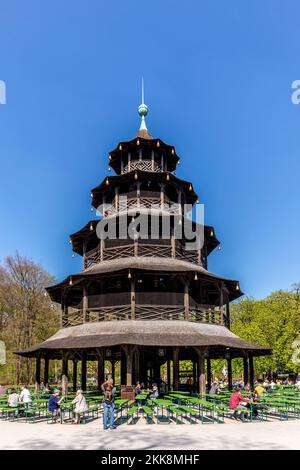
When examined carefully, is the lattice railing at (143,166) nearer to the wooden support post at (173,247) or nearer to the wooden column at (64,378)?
the wooden support post at (173,247)

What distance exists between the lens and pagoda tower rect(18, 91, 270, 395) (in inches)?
1014

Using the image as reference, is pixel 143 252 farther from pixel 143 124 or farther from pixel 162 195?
pixel 143 124

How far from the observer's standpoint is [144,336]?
24.6 metres

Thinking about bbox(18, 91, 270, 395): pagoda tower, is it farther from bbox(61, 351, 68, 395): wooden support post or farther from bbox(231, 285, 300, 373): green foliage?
bbox(231, 285, 300, 373): green foliage

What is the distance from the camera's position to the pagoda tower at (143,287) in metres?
25.8

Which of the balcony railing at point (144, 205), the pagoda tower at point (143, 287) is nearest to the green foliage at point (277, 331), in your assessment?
the pagoda tower at point (143, 287)

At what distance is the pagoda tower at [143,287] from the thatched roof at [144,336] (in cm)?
6

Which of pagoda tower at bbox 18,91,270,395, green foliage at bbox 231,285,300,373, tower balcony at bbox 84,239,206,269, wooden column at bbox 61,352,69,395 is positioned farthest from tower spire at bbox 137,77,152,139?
green foliage at bbox 231,285,300,373

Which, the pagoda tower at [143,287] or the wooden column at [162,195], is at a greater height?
the wooden column at [162,195]

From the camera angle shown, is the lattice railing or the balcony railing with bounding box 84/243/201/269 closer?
the balcony railing with bounding box 84/243/201/269

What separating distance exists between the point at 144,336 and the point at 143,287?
19.4ft

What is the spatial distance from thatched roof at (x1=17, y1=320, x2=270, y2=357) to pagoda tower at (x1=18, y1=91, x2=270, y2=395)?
0.20 ft
